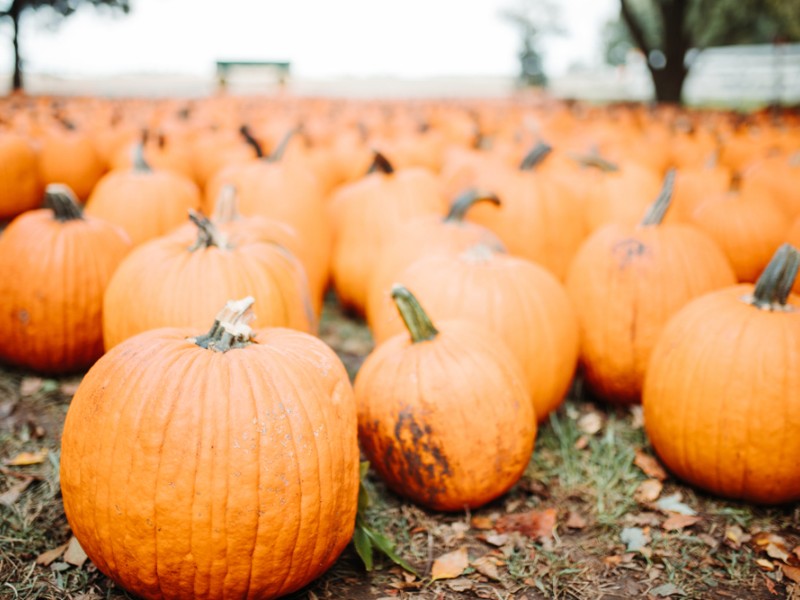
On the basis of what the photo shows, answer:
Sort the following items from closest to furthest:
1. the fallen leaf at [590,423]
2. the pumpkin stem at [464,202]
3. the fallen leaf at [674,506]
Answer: the fallen leaf at [674,506]
the fallen leaf at [590,423]
the pumpkin stem at [464,202]

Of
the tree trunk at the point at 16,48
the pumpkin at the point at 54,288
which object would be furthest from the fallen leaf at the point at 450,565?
the tree trunk at the point at 16,48

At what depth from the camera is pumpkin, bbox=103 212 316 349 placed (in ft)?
9.93

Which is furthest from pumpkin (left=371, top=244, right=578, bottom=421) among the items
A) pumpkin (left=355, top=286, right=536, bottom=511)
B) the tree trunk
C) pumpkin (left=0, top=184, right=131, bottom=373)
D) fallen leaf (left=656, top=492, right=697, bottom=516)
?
the tree trunk

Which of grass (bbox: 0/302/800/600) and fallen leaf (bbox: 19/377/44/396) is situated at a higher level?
fallen leaf (bbox: 19/377/44/396)

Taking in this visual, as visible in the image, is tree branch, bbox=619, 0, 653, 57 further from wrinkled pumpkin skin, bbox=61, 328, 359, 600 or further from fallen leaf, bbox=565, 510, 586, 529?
wrinkled pumpkin skin, bbox=61, 328, 359, 600

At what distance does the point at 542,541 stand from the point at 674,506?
65cm

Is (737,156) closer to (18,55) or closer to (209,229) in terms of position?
(209,229)

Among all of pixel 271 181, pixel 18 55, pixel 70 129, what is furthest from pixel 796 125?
pixel 18 55

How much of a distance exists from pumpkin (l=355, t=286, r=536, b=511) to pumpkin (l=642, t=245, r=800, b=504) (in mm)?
658

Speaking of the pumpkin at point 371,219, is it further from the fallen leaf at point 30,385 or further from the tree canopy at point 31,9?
the tree canopy at point 31,9

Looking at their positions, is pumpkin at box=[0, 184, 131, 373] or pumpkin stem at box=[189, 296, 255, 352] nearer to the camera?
pumpkin stem at box=[189, 296, 255, 352]

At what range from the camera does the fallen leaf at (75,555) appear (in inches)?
91.5

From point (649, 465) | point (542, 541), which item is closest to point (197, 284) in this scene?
Result: point (542, 541)

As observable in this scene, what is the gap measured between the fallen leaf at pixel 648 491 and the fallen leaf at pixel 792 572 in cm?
56
